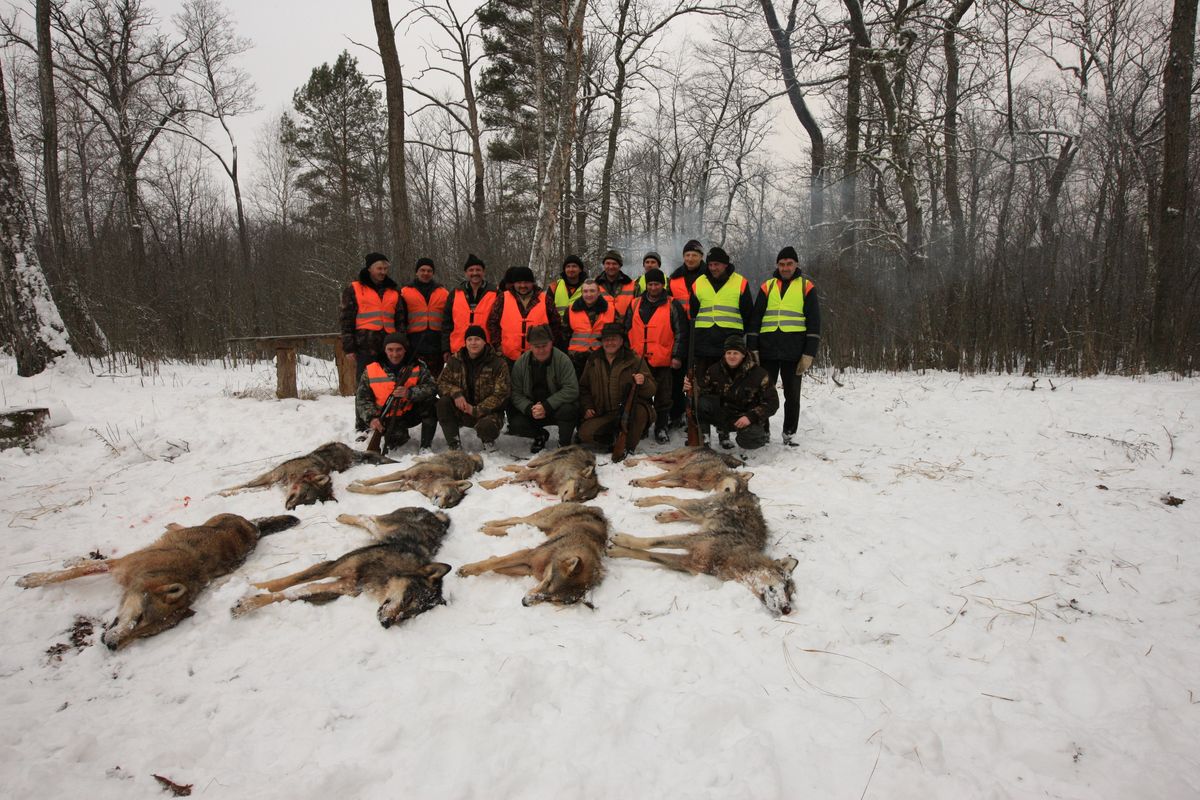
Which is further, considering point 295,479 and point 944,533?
point 295,479

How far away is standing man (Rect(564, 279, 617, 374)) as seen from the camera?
21.0 feet

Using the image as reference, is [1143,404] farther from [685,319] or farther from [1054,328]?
[685,319]

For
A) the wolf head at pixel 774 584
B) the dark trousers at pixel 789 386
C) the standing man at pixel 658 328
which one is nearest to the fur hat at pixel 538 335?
the standing man at pixel 658 328

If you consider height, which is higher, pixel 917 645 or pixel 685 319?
pixel 685 319

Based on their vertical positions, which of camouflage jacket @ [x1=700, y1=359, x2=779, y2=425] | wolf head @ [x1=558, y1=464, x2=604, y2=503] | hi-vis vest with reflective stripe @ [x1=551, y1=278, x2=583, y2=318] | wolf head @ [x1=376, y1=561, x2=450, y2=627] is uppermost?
hi-vis vest with reflective stripe @ [x1=551, y1=278, x2=583, y2=318]

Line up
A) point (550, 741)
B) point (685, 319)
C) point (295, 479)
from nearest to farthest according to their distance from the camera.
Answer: point (550, 741) < point (295, 479) < point (685, 319)

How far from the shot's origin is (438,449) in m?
6.11

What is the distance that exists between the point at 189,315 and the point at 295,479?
10.3 meters

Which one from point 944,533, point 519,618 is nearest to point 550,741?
point 519,618

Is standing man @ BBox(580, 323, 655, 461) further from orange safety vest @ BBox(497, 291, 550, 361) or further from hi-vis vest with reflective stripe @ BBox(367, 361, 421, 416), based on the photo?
hi-vis vest with reflective stripe @ BBox(367, 361, 421, 416)

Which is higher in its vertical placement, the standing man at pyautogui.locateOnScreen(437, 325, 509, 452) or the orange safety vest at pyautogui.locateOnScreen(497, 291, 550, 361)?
the orange safety vest at pyautogui.locateOnScreen(497, 291, 550, 361)

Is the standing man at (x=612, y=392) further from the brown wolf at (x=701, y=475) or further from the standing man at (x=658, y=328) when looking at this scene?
the brown wolf at (x=701, y=475)

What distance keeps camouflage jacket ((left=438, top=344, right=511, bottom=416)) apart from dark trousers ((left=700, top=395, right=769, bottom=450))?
83.6 inches

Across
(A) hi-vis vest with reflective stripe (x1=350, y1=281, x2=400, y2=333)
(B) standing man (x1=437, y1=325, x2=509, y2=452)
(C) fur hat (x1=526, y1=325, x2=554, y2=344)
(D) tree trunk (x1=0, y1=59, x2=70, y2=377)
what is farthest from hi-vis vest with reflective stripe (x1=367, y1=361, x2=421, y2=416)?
(D) tree trunk (x1=0, y1=59, x2=70, y2=377)
